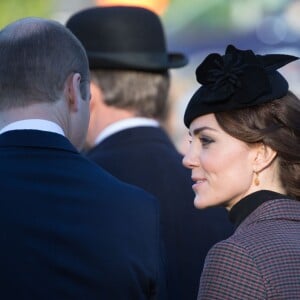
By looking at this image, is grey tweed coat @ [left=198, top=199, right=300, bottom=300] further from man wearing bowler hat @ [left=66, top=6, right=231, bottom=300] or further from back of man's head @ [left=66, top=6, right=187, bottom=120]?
back of man's head @ [left=66, top=6, right=187, bottom=120]

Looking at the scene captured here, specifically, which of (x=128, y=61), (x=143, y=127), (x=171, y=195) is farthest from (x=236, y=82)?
(x=128, y=61)

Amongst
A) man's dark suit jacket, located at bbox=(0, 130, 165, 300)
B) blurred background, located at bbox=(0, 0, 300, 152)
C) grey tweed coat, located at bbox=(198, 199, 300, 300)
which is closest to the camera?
man's dark suit jacket, located at bbox=(0, 130, 165, 300)

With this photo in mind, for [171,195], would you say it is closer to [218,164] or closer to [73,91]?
[218,164]

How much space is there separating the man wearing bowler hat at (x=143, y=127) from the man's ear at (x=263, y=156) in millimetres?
856

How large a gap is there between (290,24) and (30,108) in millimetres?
6448

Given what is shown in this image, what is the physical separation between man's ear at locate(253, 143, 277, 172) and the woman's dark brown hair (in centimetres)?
2

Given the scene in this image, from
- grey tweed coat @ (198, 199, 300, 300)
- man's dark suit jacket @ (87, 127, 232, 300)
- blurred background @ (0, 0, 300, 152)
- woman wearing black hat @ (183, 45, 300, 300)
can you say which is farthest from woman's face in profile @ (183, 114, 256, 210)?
blurred background @ (0, 0, 300, 152)

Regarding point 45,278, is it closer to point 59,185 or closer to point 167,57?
point 59,185

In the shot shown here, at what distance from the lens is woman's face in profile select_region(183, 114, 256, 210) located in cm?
264

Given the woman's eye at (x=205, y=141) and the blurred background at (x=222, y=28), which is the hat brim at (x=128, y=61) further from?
the blurred background at (x=222, y=28)

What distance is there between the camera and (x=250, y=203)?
8.59 ft

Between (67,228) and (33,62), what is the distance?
1.65 ft

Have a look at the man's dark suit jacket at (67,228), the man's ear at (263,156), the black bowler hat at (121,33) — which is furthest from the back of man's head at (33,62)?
the black bowler hat at (121,33)

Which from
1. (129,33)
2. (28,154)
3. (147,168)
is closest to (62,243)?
(28,154)
